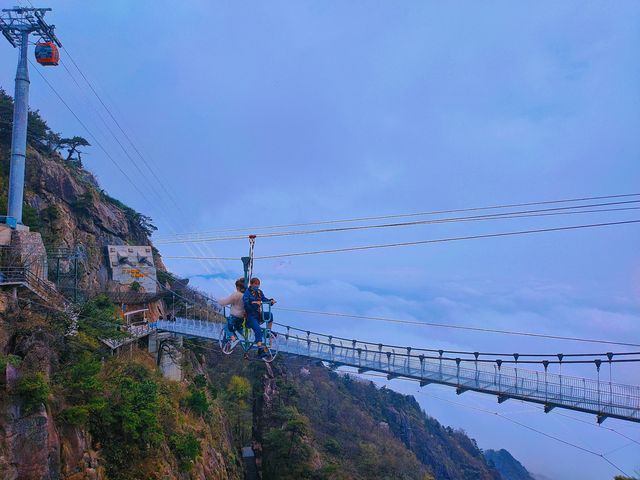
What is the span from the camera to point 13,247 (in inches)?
476

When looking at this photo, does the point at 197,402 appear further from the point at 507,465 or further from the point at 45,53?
the point at 507,465

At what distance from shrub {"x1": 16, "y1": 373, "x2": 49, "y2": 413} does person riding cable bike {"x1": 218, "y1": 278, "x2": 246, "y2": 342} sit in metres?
3.56

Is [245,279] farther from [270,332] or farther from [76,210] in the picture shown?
[76,210]

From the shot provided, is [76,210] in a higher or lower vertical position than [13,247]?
higher

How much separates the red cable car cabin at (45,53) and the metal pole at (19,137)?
14.8 inches

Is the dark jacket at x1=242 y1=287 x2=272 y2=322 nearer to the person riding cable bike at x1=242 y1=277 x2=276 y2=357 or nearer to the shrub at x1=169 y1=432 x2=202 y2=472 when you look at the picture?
the person riding cable bike at x1=242 y1=277 x2=276 y2=357

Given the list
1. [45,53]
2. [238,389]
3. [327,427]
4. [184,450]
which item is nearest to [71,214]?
[45,53]

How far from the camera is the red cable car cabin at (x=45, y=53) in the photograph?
14.8 m

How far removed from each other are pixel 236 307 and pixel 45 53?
11527 mm

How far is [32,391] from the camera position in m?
→ 8.62

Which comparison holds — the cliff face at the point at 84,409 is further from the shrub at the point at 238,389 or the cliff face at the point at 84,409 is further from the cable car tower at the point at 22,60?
the shrub at the point at 238,389

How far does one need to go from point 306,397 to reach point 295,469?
12.9 meters

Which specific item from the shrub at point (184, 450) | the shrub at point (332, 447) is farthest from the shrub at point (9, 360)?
the shrub at point (332, 447)

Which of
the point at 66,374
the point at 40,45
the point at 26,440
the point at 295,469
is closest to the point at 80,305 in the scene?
the point at 66,374
